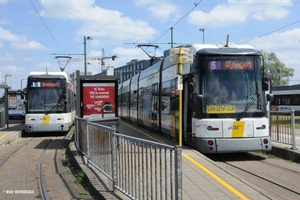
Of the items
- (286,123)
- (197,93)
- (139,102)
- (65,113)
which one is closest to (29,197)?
(197,93)

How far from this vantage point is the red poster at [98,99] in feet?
55.4

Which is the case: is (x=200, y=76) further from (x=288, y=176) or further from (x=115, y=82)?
(x=115, y=82)

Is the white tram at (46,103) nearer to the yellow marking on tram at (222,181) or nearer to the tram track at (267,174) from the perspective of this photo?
the tram track at (267,174)

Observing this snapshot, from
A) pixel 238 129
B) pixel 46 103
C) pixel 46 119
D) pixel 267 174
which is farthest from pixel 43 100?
pixel 267 174

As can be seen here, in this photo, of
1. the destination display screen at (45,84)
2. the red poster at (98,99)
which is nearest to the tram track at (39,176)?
the red poster at (98,99)

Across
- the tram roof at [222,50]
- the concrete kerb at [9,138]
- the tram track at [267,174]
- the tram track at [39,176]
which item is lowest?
the tram track at [39,176]

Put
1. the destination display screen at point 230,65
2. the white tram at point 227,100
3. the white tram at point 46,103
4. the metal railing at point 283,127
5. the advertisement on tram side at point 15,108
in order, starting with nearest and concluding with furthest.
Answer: the white tram at point 227,100 → the destination display screen at point 230,65 → the metal railing at point 283,127 → the white tram at point 46,103 → the advertisement on tram side at point 15,108

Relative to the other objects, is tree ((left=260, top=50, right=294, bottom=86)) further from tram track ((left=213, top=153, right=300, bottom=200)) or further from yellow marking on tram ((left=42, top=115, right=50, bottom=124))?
tram track ((left=213, top=153, right=300, bottom=200))

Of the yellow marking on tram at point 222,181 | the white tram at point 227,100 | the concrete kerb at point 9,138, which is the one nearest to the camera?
the yellow marking on tram at point 222,181

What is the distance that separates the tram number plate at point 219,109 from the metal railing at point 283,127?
2.04 m

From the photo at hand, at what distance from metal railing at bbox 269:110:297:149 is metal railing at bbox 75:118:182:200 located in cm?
621

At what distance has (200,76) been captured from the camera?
11008mm

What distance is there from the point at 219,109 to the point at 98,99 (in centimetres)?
740

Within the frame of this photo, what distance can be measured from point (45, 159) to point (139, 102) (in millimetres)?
11153
